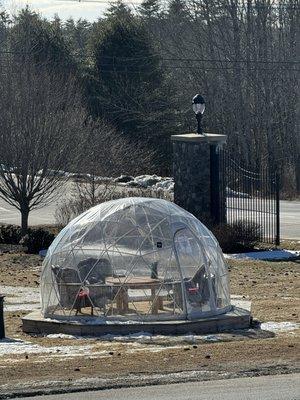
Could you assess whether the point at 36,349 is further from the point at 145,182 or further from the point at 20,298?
the point at 145,182

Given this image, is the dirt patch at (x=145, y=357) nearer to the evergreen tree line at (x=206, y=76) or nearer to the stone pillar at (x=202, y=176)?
the stone pillar at (x=202, y=176)

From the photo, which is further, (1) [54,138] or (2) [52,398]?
(1) [54,138]

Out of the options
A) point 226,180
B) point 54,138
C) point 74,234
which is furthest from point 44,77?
point 74,234

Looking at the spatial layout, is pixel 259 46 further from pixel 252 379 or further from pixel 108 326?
pixel 252 379

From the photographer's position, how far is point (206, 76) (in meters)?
54.5

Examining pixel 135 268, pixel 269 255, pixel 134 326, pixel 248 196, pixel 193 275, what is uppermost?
pixel 248 196

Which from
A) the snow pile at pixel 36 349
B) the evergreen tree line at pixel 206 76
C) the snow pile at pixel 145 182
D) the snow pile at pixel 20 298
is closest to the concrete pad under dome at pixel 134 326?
the snow pile at pixel 36 349

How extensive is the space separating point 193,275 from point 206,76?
37.2 meters

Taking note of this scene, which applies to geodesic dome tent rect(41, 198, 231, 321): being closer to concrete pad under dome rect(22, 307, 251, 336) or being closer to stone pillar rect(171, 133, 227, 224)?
concrete pad under dome rect(22, 307, 251, 336)

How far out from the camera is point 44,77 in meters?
33.1

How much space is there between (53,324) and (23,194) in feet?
44.6

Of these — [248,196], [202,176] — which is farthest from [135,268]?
[248,196]

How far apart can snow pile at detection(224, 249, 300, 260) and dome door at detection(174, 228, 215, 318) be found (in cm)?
877

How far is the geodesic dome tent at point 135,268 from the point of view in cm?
1770
